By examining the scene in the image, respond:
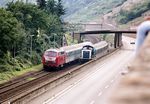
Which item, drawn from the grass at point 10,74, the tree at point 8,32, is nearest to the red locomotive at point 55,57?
the grass at point 10,74

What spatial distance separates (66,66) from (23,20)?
11497 millimetres

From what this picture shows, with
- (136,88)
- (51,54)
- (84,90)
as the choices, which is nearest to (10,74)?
(51,54)

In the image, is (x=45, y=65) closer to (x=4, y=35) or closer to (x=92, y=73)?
(x=4, y=35)

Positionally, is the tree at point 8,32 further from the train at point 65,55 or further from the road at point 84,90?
the road at point 84,90

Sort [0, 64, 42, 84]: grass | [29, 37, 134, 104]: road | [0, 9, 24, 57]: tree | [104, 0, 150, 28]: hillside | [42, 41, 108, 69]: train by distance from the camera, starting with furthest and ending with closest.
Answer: [104, 0, 150, 28]: hillside, [42, 41, 108, 69]: train, [0, 9, 24, 57]: tree, [0, 64, 42, 84]: grass, [29, 37, 134, 104]: road

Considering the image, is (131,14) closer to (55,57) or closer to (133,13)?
(133,13)

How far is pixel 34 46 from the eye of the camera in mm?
71375

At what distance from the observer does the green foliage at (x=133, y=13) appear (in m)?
178

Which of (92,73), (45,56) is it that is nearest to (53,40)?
(45,56)

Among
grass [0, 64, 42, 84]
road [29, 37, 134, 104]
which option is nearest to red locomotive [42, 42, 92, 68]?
grass [0, 64, 42, 84]

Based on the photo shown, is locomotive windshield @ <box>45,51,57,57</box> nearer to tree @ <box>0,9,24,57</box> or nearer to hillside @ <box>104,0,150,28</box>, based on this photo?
tree @ <box>0,9,24,57</box>

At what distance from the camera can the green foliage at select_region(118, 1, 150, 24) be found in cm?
17825

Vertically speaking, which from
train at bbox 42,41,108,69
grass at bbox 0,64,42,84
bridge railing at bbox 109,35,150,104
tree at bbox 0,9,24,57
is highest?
bridge railing at bbox 109,35,150,104

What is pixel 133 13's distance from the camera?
181750 millimetres
